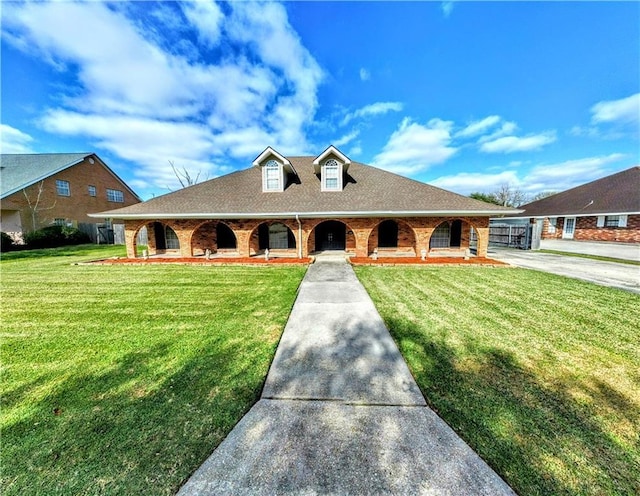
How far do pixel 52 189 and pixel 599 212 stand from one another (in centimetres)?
4565

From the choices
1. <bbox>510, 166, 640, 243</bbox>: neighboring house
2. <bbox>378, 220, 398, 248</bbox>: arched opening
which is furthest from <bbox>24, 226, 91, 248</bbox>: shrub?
<bbox>510, 166, 640, 243</bbox>: neighboring house

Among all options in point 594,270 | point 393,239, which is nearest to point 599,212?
point 594,270

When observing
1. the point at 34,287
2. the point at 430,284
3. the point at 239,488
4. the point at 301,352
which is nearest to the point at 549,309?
the point at 430,284

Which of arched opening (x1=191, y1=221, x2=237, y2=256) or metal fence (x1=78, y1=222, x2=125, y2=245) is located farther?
metal fence (x1=78, y1=222, x2=125, y2=245)

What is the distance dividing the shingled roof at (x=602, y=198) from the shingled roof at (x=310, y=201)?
57.0 feet

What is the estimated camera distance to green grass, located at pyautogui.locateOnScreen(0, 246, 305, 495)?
85.4 inches

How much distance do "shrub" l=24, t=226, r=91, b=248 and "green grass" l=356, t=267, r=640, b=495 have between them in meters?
24.2

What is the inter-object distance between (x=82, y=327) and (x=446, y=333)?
271 inches

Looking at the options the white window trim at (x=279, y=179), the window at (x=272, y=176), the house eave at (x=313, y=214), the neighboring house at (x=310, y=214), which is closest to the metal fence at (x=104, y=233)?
the neighboring house at (x=310, y=214)

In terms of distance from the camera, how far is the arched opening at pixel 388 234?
13625mm

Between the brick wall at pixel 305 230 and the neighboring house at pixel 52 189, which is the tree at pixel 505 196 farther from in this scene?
the neighboring house at pixel 52 189

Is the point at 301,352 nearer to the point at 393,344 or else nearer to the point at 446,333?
the point at 393,344

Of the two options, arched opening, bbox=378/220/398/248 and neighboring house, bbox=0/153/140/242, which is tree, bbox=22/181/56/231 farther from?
arched opening, bbox=378/220/398/248

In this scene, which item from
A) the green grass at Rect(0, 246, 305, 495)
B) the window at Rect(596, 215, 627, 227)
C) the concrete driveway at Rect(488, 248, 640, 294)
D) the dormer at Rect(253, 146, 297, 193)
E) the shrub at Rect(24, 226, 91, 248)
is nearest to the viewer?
the green grass at Rect(0, 246, 305, 495)
